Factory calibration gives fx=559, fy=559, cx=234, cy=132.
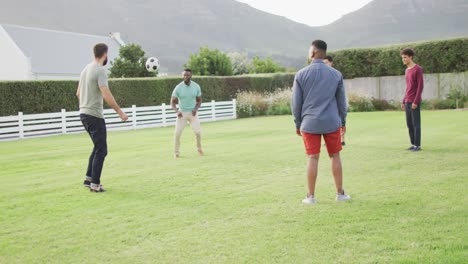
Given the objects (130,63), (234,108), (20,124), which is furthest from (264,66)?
(20,124)

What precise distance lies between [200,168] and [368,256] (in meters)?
5.74

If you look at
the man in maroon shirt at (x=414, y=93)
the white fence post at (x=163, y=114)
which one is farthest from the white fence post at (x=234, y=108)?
the man in maroon shirt at (x=414, y=93)

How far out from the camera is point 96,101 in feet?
25.5

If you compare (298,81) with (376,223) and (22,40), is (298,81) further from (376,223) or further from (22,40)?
(22,40)

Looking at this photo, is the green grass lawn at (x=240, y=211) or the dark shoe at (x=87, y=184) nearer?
the green grass lawn at (x=240, y=211)

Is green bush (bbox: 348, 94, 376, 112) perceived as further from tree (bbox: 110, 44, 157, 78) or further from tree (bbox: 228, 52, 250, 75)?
tree (bbox: 228, 52, 250, 75)

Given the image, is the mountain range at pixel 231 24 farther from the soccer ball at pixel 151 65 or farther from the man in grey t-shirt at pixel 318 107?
the man in grey t-shirt at pixel 318 107

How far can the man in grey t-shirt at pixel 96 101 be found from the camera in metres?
7.68

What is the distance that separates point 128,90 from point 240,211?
21.8 m

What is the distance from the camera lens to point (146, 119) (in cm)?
2620

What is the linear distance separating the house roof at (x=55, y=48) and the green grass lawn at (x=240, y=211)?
138 feet

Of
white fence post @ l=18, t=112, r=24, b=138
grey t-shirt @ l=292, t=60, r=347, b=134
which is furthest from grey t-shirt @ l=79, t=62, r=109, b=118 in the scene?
white fence post @ l=18, t=112, r=24, b=138

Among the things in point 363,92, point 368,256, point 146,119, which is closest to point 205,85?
point 146,119

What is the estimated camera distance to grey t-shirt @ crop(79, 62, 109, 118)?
25.2ft
